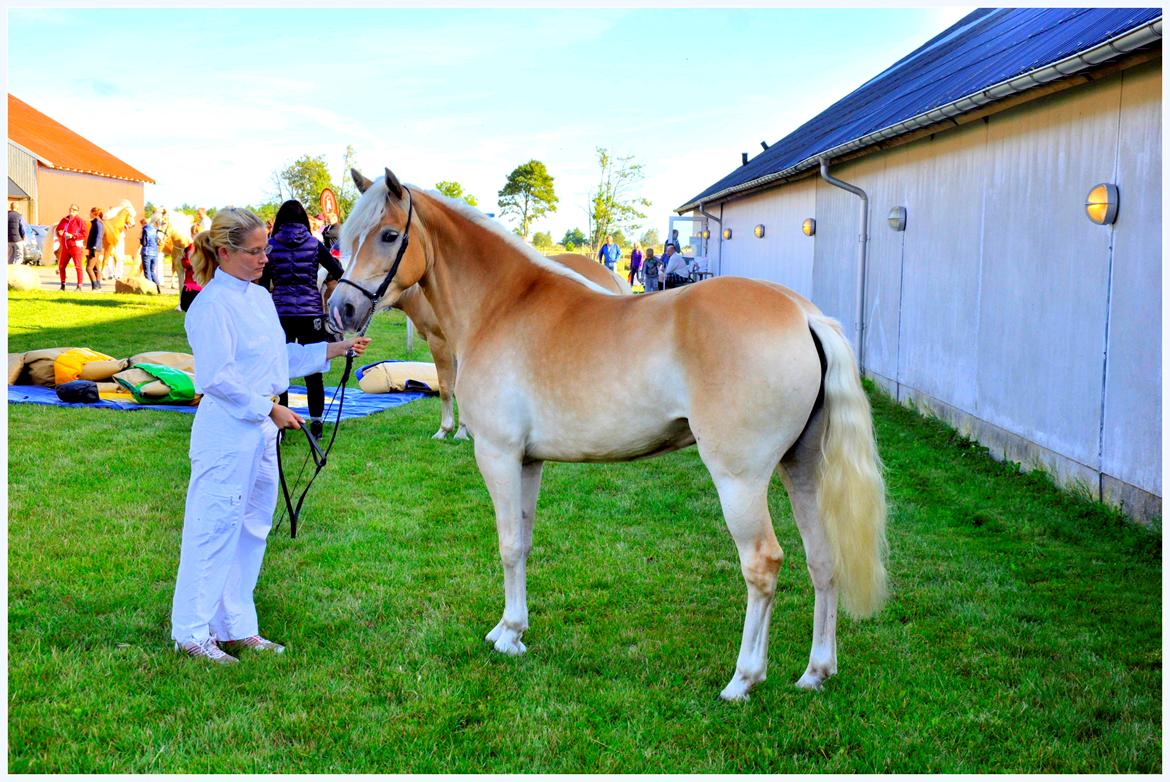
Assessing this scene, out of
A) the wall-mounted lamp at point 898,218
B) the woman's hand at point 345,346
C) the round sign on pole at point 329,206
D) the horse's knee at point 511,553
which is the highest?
the round sign on pole at point 329,206

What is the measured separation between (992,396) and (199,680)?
22.2 feet

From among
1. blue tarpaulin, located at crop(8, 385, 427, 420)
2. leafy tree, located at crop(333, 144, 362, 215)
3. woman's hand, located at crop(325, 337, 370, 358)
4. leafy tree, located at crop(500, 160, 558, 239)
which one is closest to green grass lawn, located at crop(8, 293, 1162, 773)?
woman's hand, located at crop(325, 337, 370, 358)

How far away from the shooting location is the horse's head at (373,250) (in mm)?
4145

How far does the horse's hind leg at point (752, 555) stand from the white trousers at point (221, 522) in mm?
1941

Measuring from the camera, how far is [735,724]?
3.49 metres

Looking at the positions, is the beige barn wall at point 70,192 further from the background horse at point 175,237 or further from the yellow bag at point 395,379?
the yellow bag at point 395,379

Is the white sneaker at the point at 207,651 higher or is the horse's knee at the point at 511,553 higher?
the horse's knee at the point at 511,553

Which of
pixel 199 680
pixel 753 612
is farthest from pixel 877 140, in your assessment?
pixel 199 680

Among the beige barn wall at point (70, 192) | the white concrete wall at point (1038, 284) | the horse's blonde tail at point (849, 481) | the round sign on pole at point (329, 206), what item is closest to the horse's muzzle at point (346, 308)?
the horse's blonde tail at point (849, 481)

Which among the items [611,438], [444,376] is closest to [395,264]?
[611,438]

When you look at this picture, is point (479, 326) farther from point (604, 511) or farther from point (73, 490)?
point (73, 490)

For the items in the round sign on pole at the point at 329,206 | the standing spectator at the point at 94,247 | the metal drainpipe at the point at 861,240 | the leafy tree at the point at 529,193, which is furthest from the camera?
the leafy tree at the point at 529,193

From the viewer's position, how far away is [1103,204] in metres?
6.14

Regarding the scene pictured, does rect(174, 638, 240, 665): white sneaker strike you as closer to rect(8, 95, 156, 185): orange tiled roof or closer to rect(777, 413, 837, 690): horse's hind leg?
rect(777, 413, 837, 690): horse's hind leg
